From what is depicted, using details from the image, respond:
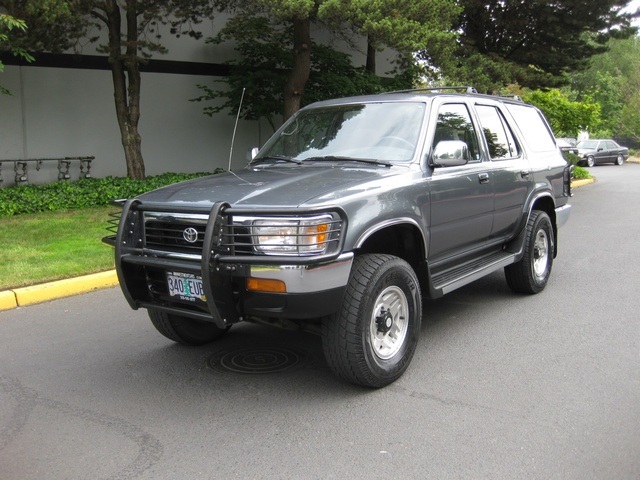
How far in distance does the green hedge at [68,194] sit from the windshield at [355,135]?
7100 millimetres

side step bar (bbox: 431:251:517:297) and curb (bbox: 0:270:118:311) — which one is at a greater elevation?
side step bar (bbox: 431:251:517:297)

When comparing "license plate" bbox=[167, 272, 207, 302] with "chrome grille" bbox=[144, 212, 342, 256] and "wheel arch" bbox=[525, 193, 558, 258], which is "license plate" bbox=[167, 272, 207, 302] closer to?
"chrome grille" bbox=[144, 212, 342, 256]

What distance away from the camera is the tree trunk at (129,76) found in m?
13.1

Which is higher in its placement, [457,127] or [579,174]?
[457,127]

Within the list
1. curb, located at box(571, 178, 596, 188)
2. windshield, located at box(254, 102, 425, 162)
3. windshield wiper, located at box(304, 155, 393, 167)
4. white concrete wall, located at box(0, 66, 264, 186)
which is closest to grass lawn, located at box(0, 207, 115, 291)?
windshield, located at box(254, 102, 425, 162)

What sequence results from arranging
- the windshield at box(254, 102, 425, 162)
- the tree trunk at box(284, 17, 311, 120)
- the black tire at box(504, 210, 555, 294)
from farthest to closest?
the tree trunk at box(284, 17, 311, 120), the black tire at box(504, 210, 555, 294), the windshield at box(254, 102, 425, 162)

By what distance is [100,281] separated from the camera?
7.57 metres

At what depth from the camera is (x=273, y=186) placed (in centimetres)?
453

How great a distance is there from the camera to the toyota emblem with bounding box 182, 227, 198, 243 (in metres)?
4.29

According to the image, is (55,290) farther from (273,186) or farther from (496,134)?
(496,134)

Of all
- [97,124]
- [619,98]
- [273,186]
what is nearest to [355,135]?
[273,186]

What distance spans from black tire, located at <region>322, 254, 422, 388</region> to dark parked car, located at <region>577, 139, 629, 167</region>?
3154cm

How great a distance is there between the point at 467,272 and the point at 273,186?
205cm

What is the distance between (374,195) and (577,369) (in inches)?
78.8
